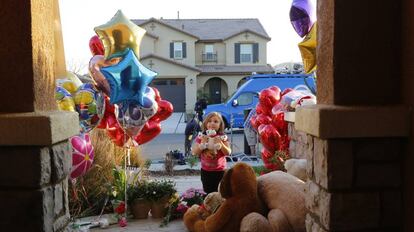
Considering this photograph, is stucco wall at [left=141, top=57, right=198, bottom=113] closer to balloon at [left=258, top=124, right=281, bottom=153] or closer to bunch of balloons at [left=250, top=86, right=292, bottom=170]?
bunch of balloons at [left=250, top=86, right=292, bottom=170]

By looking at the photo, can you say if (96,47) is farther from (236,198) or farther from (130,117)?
(236,198)

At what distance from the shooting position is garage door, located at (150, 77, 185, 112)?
31903 mm

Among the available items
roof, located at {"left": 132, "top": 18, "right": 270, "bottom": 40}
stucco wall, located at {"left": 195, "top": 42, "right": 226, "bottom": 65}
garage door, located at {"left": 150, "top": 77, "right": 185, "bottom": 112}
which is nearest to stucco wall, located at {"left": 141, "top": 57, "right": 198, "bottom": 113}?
garage door, located at {"left": 150, "top": 77, "right": 185, "bottom": 112}

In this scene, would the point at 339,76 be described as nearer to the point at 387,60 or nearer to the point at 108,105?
the point at 387,60

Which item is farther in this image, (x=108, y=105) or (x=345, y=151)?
(x=108, y=105)

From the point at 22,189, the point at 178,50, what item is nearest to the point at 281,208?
the point at 22,189

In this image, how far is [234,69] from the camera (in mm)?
32219

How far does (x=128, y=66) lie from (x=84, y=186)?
237 centimetres

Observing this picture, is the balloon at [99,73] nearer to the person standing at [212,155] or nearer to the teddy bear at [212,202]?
the person standing at [212,155]

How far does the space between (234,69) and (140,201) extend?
84.3ft

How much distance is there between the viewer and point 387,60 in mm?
2914

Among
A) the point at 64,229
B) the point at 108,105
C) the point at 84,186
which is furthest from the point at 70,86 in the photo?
the point at 64,229

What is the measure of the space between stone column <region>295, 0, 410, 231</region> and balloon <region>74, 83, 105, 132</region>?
3860 millimetres

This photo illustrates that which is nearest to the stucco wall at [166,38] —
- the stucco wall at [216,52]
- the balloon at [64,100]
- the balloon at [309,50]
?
the stucco wall at [216,52]
